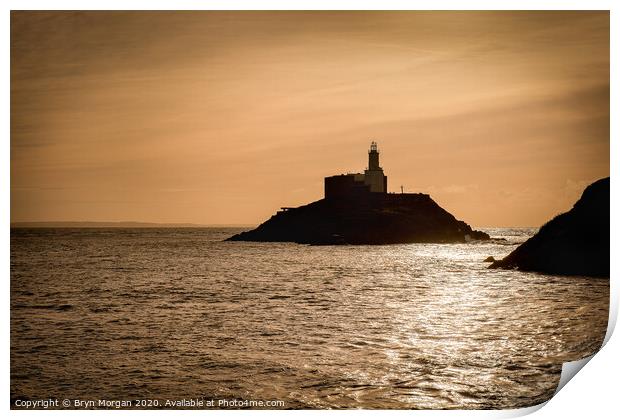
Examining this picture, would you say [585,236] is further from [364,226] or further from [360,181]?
[364,226]

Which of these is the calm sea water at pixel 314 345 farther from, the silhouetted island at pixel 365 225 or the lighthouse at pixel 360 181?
the silhouetted island at pixel 365 225

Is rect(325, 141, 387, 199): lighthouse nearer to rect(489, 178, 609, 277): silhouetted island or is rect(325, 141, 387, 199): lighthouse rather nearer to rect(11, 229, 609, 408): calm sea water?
rect(11, 229, 609, 408): calm sea water

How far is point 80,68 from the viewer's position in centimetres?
705

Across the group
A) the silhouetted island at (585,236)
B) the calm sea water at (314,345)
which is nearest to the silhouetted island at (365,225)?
the silhouetted island at (585,236)

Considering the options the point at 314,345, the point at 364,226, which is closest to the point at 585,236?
the point at 314,345

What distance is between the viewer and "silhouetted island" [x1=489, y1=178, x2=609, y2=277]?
653cm

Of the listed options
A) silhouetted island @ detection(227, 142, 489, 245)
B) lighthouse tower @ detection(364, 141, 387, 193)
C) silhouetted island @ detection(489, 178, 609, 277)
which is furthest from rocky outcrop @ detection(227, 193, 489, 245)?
silhouetted island @ detection(489, 178, 609, 277)

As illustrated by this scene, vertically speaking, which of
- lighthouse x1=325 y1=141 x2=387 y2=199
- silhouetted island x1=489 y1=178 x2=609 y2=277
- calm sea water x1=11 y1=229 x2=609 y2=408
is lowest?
calm sea water x1=11 y1=229 x2=609 y2=408

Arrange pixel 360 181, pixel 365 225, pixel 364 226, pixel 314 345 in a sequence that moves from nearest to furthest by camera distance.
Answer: pixel 314 345 → pixel 360 181 → pixel 364 226 → pixel 365 225

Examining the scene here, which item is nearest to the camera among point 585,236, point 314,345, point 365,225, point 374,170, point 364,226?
point 314,345

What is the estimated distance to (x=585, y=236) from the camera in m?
7.89
